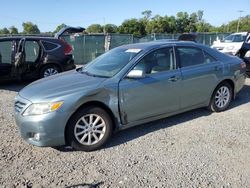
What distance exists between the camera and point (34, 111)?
3844 mm

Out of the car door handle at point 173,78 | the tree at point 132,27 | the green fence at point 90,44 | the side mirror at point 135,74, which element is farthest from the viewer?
the tree at point 132,27

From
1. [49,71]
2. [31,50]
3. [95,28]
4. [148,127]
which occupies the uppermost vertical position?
[95,28]

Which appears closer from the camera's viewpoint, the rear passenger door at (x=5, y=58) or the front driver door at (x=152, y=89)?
the front driver door at (x=152, y=89)

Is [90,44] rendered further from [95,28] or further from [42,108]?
[95,28]

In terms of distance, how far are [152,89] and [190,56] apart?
1.19 metres

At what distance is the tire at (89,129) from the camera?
158 inches

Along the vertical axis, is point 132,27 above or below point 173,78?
above

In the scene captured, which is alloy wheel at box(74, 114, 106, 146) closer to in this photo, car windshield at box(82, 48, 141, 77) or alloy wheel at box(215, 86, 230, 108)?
car windshield at box(82, 48, 141, 77)

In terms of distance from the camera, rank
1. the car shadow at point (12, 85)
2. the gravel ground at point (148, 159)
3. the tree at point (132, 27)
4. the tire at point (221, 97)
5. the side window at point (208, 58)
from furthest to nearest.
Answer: the tree at point (132, 27) → the car shadow at point (12, 85) → the tire at point (221, 97) → the side window at point (208, 58) → the gravel ground at point (148, 159)

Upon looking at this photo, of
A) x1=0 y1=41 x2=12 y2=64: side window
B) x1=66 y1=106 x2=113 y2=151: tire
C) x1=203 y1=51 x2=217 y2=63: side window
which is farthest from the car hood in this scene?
x1=0 y1=41 x2=12 y2=64: side window

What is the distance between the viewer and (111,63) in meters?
4.83

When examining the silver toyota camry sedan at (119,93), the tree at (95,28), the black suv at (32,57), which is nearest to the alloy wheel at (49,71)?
the black suv at (32,57)

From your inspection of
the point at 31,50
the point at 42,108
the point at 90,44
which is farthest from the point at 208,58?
the point at 90,44

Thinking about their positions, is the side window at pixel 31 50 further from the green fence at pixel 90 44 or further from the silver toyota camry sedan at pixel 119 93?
the green fence at pixel 90 44
